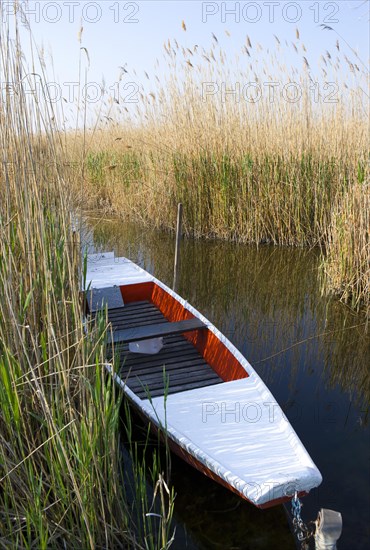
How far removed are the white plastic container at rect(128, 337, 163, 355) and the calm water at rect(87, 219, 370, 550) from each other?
2.66 feet

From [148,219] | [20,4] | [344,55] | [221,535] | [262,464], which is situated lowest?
[221,535]

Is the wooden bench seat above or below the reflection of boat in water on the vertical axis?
above

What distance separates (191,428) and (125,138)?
729 cm

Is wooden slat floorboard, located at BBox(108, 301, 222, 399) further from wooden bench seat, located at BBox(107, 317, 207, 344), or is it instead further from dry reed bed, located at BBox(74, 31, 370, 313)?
dry reed bed, located at BBox(74, 31, 370, 313)

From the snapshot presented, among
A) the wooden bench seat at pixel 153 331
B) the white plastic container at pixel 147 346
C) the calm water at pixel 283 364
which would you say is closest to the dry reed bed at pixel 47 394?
the calm water at pixel 283 364

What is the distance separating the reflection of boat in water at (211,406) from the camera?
2.22m

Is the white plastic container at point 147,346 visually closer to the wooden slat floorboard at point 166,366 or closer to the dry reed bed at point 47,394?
the wooden slat floorboard at point 166,366

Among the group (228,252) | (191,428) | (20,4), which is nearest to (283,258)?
(228,252)

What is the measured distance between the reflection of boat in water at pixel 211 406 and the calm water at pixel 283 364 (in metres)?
0.27

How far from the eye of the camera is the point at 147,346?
12.1 ft

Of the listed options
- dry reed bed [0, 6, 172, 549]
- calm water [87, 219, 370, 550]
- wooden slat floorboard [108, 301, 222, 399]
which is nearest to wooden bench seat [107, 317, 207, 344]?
wooden slat floorboard [108, 301, 222, 399]

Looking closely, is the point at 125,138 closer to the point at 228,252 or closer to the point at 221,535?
the point at 228,252

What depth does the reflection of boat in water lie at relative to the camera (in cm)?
222

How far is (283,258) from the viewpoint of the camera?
260 inches
